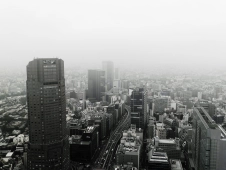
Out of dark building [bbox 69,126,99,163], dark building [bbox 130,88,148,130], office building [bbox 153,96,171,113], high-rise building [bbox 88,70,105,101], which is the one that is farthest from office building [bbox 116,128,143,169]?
high-rise building [bbox 88,70,105,101]

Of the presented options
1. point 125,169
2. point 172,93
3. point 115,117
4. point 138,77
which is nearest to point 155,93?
point 172,93

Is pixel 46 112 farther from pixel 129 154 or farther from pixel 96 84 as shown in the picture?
pixel 96 84

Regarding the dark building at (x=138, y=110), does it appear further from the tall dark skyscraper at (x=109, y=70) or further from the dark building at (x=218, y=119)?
the tall dark skyscraper at (x=109, y=70)

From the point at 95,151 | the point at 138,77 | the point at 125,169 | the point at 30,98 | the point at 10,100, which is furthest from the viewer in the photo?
the point at 138,77

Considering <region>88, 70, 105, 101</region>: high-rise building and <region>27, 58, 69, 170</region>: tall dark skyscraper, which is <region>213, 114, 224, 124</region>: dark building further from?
<region>88, 70, 105, 101</region>: high-rise building

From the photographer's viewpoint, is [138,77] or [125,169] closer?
[125,169]

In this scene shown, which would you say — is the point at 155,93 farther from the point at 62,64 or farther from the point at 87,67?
the point at 62,64

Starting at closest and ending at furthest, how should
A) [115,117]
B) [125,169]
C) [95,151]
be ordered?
[125,169] → [95,151] → [115,117]

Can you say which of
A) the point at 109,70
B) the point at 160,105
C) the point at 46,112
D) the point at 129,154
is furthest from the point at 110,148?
the point at 109,70
